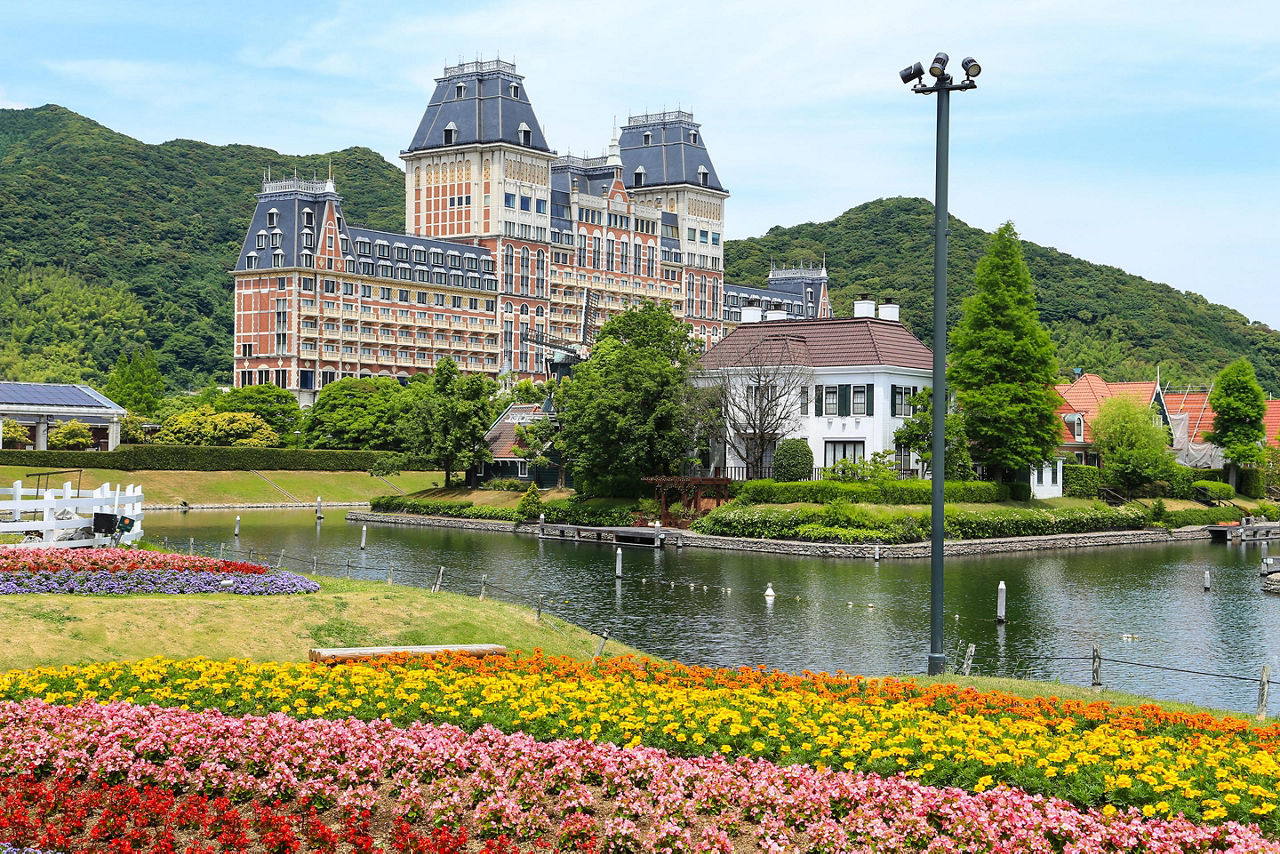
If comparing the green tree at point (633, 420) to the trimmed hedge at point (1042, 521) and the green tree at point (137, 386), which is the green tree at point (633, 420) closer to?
the trimmed hedge at point (1042, 521)

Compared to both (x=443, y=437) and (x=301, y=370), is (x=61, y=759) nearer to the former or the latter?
(x=443, y=437)

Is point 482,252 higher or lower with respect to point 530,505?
higher

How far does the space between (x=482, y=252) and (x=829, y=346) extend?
3094 inches

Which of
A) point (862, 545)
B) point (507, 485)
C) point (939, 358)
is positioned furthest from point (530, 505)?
point (939, 358)

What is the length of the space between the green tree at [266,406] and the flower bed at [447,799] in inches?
3839

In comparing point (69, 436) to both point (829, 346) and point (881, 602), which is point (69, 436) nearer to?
point (829, 346)

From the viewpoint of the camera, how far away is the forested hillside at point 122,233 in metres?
133

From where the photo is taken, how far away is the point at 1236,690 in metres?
27.2

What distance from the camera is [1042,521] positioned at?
216 feet

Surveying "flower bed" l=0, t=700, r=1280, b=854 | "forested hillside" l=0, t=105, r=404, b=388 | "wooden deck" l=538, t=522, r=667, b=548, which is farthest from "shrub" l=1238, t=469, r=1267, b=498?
"forested hillside" l=0, t=105, r=404, b=388

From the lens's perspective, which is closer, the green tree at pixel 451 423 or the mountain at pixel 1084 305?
the green tree at pixel 451 423

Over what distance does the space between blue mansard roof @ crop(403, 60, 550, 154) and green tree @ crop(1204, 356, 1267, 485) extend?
7778cm

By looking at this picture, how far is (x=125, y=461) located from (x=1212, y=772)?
8291cm

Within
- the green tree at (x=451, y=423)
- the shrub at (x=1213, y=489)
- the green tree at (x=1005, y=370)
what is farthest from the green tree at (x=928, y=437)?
the green tree at (x=451, y=423)
